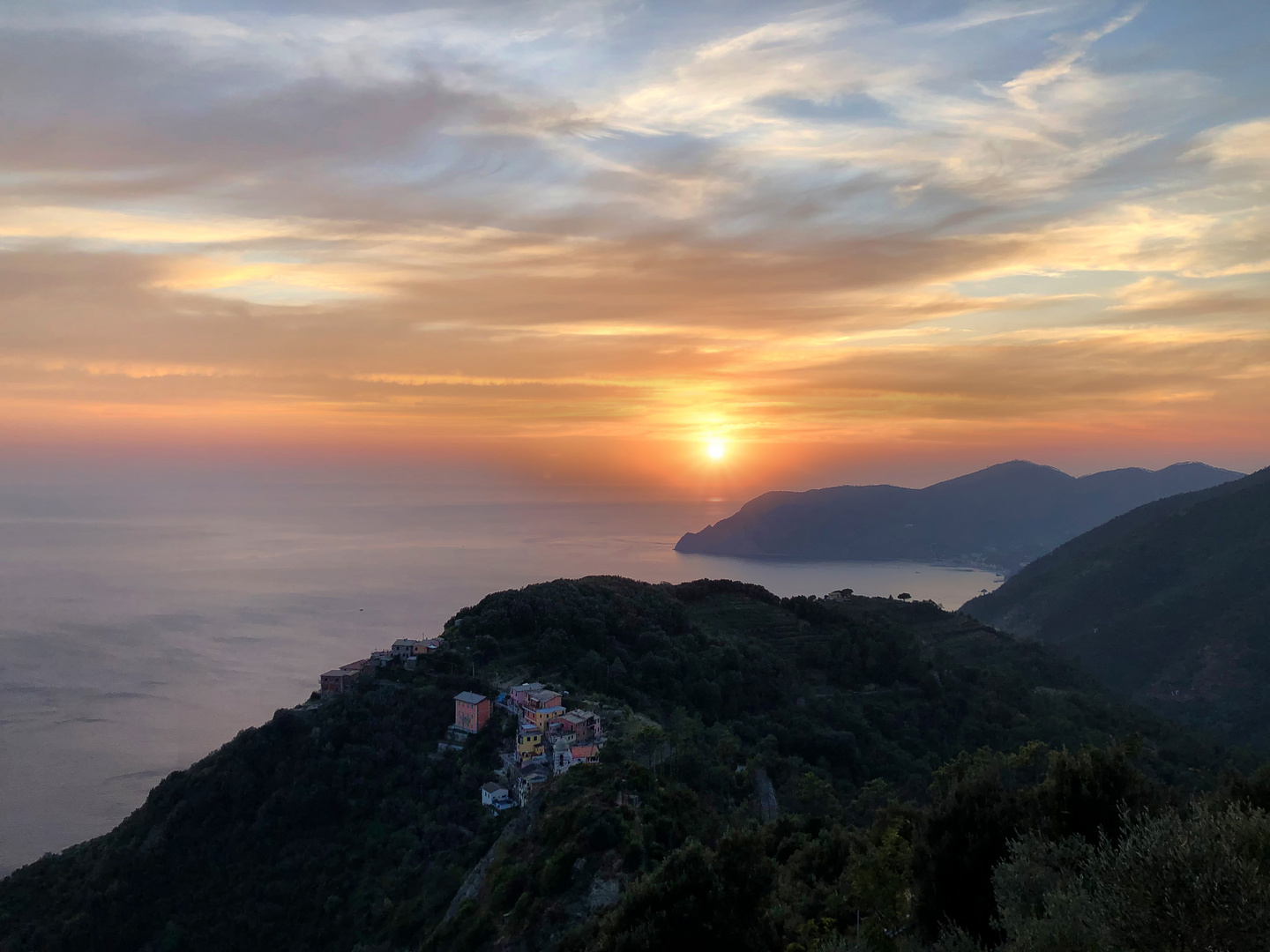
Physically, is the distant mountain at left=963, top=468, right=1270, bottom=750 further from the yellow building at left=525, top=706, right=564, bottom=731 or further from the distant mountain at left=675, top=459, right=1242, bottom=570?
the distant mountain at left=675, top=459, right=1242, bottom=570

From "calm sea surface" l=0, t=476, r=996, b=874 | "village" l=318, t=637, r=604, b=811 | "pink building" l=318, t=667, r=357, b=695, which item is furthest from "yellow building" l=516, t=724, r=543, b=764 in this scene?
"calm sea surface" l=0, t=476, r=996, b=874

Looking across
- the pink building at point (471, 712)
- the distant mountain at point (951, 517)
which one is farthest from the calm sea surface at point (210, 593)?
the pink building at point (471, 712)

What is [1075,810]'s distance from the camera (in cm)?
1017

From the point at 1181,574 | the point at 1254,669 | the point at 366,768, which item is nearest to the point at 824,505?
the point at 1181,574

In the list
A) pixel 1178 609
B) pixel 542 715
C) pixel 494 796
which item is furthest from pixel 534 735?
pixel 1178 609

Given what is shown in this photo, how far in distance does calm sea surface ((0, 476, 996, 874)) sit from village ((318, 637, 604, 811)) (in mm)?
27160

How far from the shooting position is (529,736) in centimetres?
2514

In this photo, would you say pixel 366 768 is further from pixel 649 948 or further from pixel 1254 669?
pixel 1254 669

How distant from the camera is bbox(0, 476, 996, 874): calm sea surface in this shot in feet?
162

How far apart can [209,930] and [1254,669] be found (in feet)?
203

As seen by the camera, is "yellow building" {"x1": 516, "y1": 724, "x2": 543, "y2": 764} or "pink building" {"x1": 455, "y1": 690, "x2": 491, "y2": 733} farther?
"pink building" {"x1": 455, "y1": 690, "x2": 491, "y2": 733}

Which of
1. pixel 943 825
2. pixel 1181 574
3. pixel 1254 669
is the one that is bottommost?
pixel 1254 669

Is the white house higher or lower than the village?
lower

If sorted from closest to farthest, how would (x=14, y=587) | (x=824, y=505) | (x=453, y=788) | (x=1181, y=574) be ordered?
(x=453, y=788), (x=1181, y=574), (x=14, y=587), (x=824, y=505)
